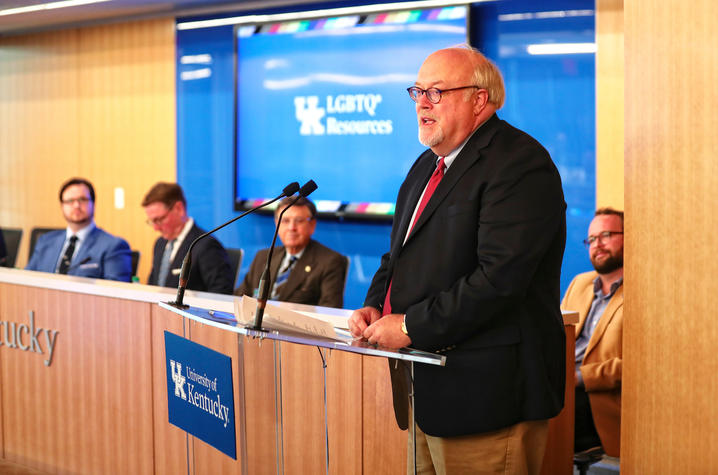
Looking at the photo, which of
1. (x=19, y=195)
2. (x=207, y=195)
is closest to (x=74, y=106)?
(x=19, y=195)

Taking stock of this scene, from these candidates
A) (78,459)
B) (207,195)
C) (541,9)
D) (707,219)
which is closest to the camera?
(707,219)

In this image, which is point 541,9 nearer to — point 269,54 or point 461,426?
point 269,54

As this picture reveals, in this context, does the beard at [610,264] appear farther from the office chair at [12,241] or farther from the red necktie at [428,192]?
the office chair at [12,241]

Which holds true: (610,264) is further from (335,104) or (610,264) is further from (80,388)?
(335,104)

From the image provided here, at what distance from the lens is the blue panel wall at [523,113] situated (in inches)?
196

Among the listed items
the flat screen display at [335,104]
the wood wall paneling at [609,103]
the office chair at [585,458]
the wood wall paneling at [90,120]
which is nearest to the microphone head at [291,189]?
the office chair at [585,458]

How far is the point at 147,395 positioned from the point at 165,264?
124 cm

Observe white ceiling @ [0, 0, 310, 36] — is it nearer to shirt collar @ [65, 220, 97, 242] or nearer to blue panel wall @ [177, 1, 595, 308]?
blue panel wall @ [177, 1, 595, 308]

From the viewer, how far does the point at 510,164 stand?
75.1 inches

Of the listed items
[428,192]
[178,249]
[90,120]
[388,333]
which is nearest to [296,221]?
[178,249]

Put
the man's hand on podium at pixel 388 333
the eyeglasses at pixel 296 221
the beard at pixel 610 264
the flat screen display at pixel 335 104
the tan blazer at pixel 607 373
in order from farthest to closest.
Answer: the flat screen display at pixel 335 104 < the eyeglasses at pixel 296 221 < the beard at pixel 610 264 < the tan blazer at pixel 607 373 < the man's hand on podium at pixel 388 333

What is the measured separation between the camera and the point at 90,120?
7.32 meters

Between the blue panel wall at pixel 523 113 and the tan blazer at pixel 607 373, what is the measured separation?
1.59m

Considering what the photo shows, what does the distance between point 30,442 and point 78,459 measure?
13.8 inches
